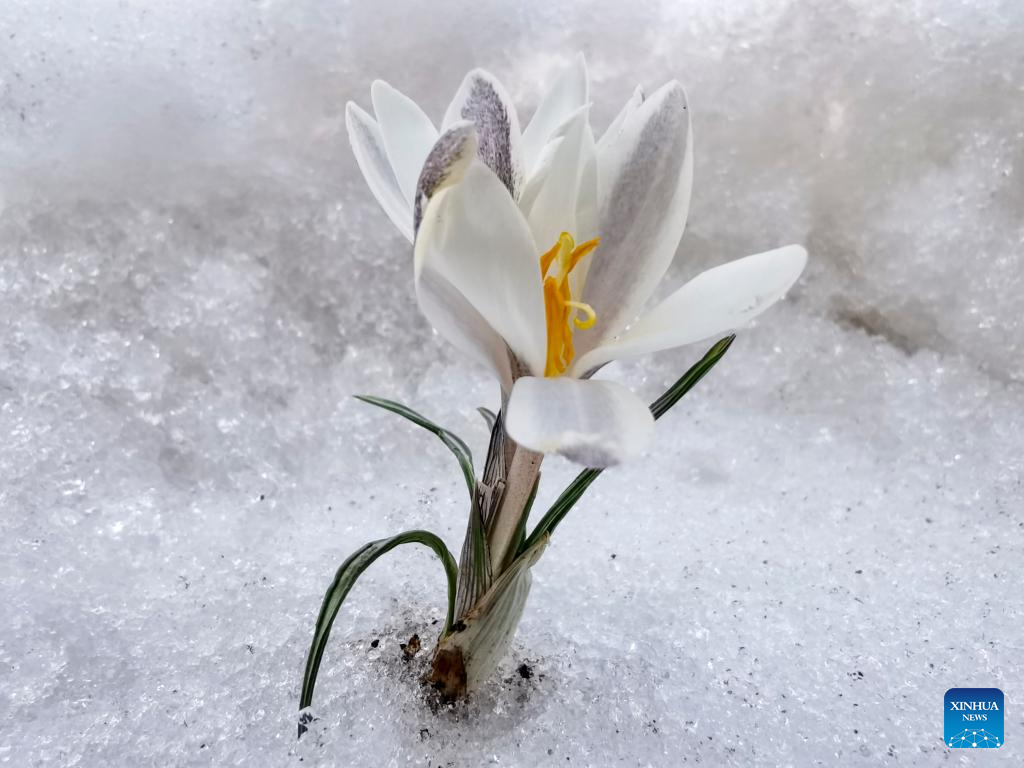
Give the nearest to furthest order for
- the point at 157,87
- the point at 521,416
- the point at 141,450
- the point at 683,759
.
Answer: the point at 521,416, the point at 683,759, the point at 141,450, the point at 157,87

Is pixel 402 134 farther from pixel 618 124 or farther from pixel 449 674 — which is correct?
pixel 449 674

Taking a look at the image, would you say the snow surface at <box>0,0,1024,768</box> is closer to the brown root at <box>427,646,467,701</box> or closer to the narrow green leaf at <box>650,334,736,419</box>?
the brown root at <box>427,646,467,701</box>

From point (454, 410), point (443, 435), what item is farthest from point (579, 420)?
point (454, 410)

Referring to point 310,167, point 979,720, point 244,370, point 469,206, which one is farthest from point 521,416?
point 310,167

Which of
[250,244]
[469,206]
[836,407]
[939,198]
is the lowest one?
→ [836,407]

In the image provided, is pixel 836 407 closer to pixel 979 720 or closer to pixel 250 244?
pixel 979 720

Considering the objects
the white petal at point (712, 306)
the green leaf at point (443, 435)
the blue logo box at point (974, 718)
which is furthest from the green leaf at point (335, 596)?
the blue logo box at point (974, 718)

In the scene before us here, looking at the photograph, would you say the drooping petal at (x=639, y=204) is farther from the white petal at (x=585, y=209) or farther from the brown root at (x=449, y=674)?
the brown root at (x=449, y=674)
